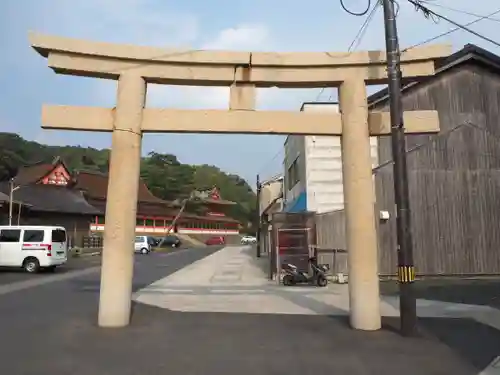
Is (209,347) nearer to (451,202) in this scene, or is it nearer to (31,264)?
(451,202)

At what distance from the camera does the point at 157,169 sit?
73125mm

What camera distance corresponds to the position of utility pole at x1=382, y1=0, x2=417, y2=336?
7656 millimetres

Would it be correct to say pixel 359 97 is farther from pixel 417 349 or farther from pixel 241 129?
pixel 417 349

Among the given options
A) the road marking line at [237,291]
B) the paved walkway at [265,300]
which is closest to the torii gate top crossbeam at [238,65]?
the paved walkway at [265,300]

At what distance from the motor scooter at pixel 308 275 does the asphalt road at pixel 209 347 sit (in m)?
5.93

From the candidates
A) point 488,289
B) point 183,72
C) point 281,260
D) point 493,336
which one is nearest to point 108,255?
point 183,72

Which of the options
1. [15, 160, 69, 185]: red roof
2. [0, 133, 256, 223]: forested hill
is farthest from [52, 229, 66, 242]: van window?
[0, 133, 256, 223]: forested hill

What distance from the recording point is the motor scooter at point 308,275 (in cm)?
1546

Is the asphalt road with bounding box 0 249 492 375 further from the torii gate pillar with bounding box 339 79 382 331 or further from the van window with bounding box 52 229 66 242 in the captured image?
the van window with bounding box 52 229 66 242

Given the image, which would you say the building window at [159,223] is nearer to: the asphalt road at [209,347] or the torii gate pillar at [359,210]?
the asphalt road at [209,347]

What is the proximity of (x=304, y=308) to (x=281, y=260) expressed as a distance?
18.7 feet

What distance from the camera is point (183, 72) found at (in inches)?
351

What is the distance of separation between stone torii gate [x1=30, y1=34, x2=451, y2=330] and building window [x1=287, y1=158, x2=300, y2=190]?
14.1 metres

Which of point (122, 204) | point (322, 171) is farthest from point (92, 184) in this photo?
point (122, 204)
